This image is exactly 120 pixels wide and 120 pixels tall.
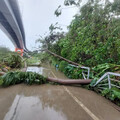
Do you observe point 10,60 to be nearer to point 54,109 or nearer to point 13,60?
point 13,60

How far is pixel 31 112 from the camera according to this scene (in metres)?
1.54

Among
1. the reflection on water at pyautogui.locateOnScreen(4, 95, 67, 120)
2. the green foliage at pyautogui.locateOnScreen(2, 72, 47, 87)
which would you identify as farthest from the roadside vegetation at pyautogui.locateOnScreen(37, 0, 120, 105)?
the green foliage at pyautogui.locateOnScreen(2, 72, 47, 87)

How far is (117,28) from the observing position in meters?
2.92

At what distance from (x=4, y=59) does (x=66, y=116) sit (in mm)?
5367

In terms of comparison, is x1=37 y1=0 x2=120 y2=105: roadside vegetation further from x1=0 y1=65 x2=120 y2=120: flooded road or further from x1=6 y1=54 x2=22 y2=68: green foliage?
x1=6 y1=54 x2=22 y2=68: green foliage

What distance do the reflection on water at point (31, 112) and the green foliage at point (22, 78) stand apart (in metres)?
1.03

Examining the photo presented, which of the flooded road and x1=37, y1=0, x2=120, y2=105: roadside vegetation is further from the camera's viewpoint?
x1=37, y1=0, x2=120, y2=105: roadside vegetation

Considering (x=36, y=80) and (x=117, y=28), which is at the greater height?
(x=117, y=28)

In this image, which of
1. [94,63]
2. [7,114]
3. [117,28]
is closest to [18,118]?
[7,114]

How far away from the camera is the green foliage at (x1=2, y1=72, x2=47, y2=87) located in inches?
105

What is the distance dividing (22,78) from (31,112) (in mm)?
1681

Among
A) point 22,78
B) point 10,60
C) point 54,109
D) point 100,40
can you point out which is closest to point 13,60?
point 10,60

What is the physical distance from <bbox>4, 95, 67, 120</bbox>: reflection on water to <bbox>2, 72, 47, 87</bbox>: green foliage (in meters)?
1.03

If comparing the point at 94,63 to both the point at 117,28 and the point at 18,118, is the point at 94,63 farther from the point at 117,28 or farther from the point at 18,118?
the point at 18,118
